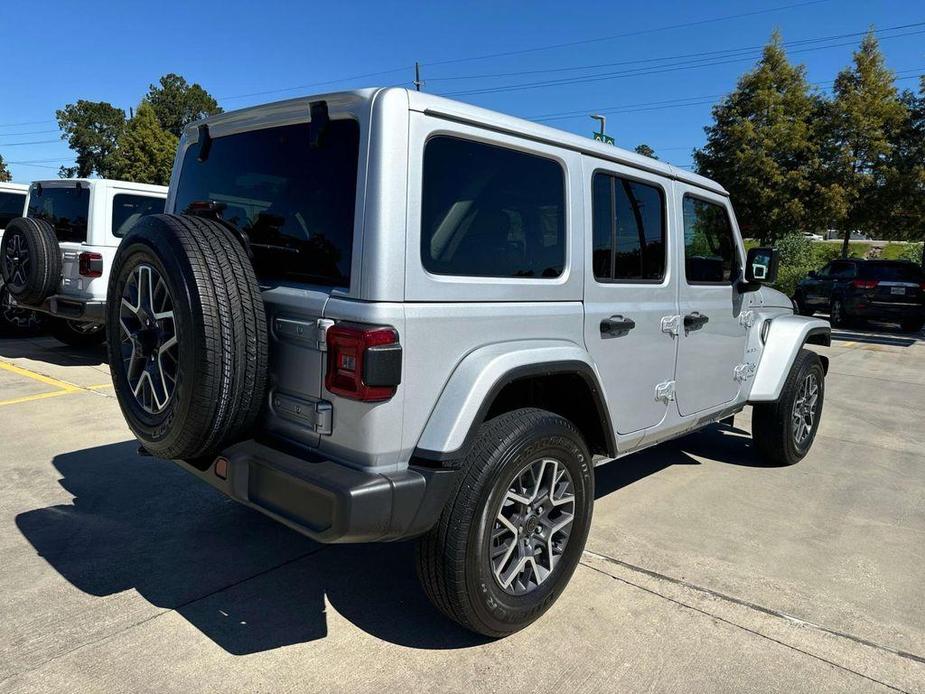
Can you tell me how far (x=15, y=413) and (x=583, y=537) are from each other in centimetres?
516

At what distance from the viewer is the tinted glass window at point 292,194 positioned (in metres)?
2.42

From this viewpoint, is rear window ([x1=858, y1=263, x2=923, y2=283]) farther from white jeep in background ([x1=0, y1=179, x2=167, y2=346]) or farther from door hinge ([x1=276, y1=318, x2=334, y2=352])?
door hinge ([x1=276, y1=318, x2=334, y2=352])

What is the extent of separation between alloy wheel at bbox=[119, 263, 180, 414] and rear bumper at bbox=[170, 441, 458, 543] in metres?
0.39

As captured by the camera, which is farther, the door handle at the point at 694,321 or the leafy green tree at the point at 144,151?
the leafy green tree at the point at 144,151

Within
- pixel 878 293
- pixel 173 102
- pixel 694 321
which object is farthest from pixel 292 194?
pixel 173 102

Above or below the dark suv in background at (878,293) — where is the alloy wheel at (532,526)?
below

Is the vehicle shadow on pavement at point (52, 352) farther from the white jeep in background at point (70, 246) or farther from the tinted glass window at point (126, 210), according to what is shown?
the tinted glass window at point (126, 210)

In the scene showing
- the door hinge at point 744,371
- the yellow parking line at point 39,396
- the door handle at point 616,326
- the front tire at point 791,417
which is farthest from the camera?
the yellow parking line at point 39,396

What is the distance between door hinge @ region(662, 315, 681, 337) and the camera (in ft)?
11.7

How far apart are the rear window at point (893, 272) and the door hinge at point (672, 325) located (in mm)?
13909

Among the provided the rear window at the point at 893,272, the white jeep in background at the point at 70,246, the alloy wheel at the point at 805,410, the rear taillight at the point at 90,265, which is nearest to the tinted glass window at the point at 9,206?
the white jeep in background at the point at 70,246

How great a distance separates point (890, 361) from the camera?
431 inches

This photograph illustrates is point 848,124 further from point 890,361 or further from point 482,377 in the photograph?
point 482,377

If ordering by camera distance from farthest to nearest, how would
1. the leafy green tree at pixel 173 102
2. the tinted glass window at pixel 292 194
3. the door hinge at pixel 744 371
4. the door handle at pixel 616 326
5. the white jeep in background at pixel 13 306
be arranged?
1. the leafy green tree at pixel 173 102
2. the white jeep in background at pixel 13 306
3. the door hinge at pixel 744 371
4. the door handle at pixel 616 326
5. the tinted glass window at pixel 292 194
